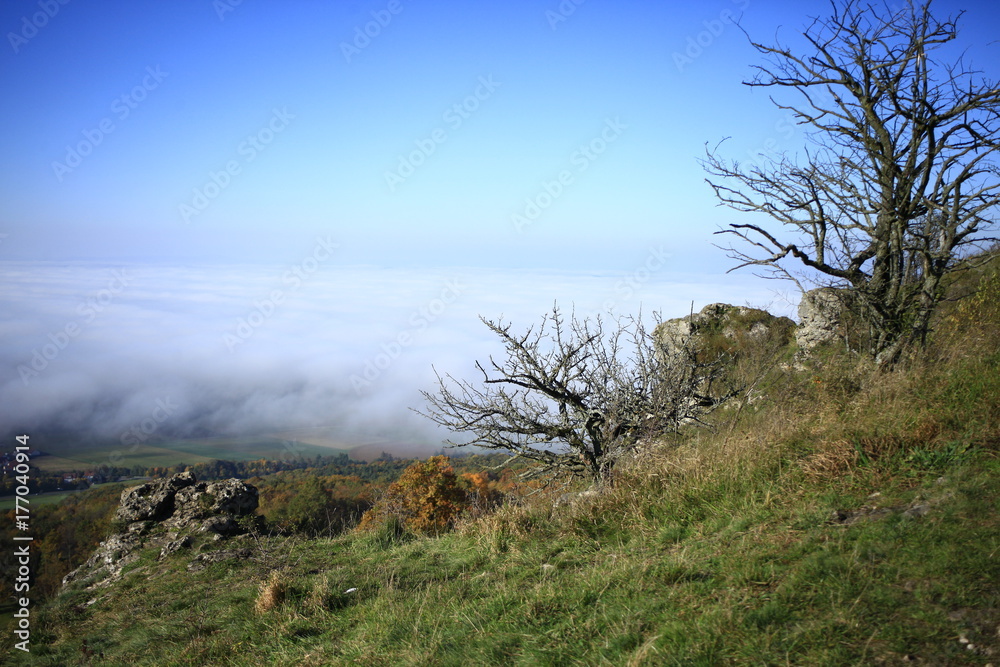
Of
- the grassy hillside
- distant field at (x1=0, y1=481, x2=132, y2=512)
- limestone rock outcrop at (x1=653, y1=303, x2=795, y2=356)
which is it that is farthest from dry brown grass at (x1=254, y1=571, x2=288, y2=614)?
distant field at (x1=0, y1=481, x2=132, y2=512)

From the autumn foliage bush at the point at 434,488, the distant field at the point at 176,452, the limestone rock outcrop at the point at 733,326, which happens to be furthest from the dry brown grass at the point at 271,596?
the distant field at the point at 176,452

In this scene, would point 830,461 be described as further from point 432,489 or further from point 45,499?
point 45,499

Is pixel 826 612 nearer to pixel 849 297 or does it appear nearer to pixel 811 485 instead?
pixel 811 485

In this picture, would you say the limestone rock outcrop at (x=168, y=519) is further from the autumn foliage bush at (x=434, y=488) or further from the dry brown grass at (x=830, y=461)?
the autumn foliage bush at (x=434, y=488)

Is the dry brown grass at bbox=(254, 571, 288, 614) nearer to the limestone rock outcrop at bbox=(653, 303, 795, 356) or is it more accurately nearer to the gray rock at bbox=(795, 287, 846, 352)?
the limestone rock outcrop at bbox=(653, 303, 795, 356)

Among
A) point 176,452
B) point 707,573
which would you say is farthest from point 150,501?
point 176,452

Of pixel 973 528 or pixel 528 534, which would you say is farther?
pixel 528 534

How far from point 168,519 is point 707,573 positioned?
11611mm

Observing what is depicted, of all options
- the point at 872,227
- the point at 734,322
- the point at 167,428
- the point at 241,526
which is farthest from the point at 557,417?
the point at 167,428

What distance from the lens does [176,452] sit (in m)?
52.1

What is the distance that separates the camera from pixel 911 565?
369cm

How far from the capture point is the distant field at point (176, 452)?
36281 mm

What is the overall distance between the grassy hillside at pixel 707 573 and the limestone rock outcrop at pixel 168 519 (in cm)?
250

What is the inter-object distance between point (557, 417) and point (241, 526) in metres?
6.76
